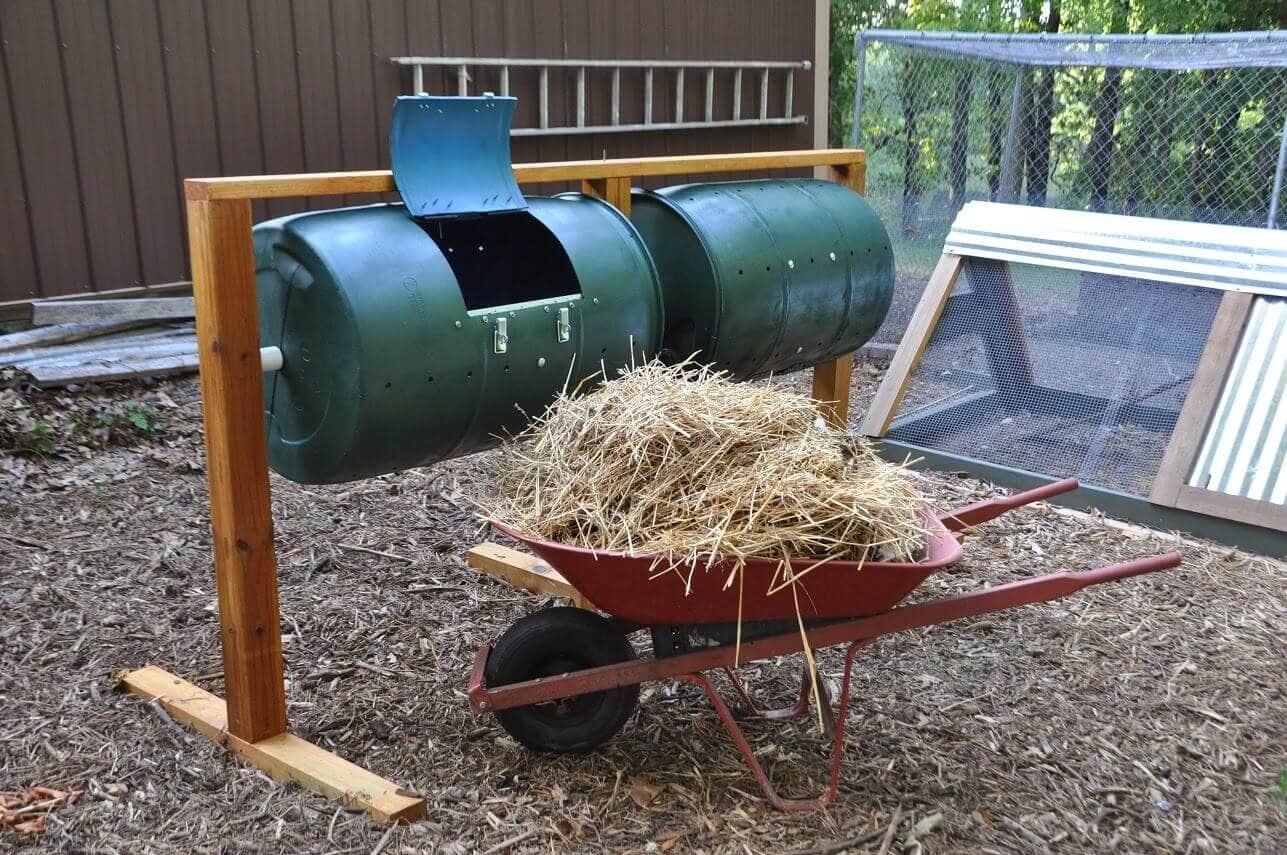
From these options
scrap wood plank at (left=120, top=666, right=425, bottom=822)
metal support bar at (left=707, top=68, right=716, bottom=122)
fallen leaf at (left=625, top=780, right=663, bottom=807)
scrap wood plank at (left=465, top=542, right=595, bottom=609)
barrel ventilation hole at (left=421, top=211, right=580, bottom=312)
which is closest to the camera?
scrap wood plank at (left=120, top=666, right=425, bottom=822)

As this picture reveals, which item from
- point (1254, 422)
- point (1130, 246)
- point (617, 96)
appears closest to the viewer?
point (1254, 422)

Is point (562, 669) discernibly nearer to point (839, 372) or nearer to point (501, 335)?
point (501, 335)

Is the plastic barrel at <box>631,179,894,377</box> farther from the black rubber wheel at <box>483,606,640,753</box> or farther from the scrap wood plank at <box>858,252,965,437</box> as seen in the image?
the scrap wood plank at <box>858,252,965,437</box>

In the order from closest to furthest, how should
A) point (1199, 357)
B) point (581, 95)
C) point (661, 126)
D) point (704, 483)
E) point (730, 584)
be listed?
point (730, 584) < point (704, 483) < point (1199, 357) < point (581, 95) < point (661, 126)

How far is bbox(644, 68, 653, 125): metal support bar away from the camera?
7.65 metres

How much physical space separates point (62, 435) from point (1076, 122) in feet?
20.1

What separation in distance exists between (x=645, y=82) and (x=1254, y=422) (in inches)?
182

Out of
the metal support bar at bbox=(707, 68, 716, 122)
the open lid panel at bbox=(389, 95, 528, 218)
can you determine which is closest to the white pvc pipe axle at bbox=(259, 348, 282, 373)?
the open lid panel at bbox=(389, 95, 528, 218)

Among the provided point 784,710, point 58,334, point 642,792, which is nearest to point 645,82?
point 58,334

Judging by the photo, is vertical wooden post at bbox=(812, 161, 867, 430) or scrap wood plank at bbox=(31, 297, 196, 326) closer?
vertical wooden post at bbox=(812, 161, 867, 430)

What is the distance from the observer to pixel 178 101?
580cm

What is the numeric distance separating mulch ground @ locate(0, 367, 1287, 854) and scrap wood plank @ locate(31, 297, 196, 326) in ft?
3.61

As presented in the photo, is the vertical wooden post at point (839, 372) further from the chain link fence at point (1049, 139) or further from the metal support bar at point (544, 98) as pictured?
the metal support bar at point (544, 98)

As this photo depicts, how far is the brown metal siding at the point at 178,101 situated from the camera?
541 cm
